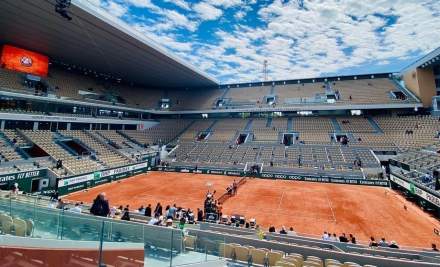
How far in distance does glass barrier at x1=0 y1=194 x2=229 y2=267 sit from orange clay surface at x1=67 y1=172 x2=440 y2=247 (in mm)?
11204

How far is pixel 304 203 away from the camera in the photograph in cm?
2373

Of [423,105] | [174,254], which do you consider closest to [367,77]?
[423,105]

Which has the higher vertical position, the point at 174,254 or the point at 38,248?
the point at 38,248

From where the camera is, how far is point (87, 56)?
37.1 m

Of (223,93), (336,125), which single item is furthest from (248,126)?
(336,125)

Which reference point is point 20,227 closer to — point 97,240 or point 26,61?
point 97,240

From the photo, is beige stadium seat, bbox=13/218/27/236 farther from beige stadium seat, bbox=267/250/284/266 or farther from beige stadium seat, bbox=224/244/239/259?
beige stadium seat, bbox=267/250/284/266

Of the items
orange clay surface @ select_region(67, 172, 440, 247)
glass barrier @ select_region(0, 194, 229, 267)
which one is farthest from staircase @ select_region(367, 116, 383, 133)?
glass barrier @ select_region(0, 194, 229, 267)

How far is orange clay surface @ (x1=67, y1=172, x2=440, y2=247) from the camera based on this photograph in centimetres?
1755

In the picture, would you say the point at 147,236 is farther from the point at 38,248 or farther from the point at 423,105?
the point at 423,105

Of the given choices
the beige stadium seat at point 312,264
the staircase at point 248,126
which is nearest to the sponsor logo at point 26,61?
the staircase at point 248,126

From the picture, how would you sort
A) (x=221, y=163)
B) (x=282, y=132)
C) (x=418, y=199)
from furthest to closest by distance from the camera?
(x=282, y=132)
(x=221, y=163)
(x=418, y=199)

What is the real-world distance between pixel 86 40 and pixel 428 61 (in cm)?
4618

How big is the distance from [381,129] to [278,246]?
131 ft
